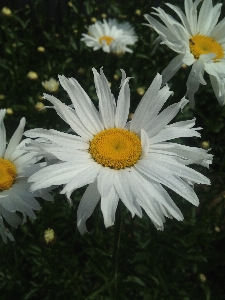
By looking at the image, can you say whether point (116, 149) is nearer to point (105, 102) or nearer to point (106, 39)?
point (105, 102)

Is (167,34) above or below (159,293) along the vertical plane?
above

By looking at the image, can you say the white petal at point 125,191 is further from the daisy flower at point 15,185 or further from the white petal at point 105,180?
the daisy flower at point 15,185

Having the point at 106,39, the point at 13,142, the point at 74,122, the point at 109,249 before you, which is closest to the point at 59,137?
the point at 74,122

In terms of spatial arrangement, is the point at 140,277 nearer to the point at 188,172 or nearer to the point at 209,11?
the point at 188,172

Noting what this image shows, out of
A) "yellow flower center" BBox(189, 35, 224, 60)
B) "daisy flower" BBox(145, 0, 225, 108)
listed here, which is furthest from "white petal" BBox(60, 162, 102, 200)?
"yellow flower center" BBox(189, 35, 224, 60)

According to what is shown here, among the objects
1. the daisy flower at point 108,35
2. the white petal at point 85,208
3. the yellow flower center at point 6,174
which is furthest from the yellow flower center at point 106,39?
the white petal at point 85,208

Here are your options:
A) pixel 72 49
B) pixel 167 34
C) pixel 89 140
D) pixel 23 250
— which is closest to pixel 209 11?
pixel 167 34
